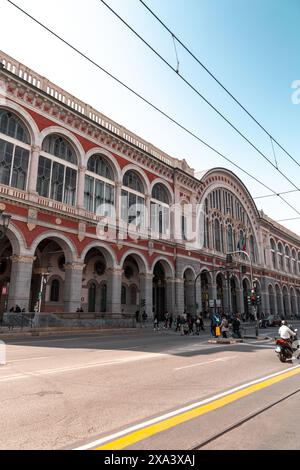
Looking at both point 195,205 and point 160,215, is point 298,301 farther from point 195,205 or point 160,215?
point 160,215

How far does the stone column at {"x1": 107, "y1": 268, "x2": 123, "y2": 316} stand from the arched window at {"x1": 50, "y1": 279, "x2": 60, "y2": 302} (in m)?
5.33

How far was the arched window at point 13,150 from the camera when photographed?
23.4 m

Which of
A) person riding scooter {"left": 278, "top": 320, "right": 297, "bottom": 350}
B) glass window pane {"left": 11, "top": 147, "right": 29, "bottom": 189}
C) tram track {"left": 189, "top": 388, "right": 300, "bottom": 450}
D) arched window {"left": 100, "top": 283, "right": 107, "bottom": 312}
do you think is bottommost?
tram track {"left": 189, "top": 388, "right": 300, "bottom": 450}

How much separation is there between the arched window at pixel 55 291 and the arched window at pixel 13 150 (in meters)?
10.4

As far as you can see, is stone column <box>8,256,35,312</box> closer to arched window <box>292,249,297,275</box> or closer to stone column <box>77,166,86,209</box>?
stone column <box>77,166,86,209</box>

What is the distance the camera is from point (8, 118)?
78.7 ft

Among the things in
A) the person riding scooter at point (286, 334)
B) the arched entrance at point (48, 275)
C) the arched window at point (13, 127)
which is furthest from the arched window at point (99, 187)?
the person riding scooter at point (286, 334)

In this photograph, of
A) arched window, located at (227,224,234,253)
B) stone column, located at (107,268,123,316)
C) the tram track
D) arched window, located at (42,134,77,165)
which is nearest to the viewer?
the tram track

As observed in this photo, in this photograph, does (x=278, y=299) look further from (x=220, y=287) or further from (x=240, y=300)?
(x=220, y=287)

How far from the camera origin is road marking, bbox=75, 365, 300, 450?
13.5 ft

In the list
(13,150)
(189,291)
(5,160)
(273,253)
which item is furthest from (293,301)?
(5,160)

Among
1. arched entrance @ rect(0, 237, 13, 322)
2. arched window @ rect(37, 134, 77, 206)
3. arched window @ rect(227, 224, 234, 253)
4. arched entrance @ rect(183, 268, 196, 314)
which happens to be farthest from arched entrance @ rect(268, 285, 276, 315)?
arched entrance @ rect(0, 237, 13, 322)

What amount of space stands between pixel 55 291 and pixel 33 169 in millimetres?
12050
